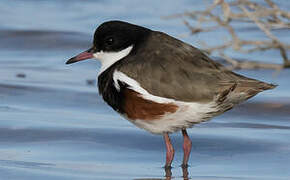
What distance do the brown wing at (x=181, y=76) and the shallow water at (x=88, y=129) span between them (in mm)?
811

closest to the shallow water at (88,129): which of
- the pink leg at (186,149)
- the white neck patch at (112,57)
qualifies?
the pink leg at (186,149)

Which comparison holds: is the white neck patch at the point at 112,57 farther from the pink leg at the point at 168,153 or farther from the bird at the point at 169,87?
the pink leg at the point at 168,153

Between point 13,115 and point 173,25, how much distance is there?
5.47 m

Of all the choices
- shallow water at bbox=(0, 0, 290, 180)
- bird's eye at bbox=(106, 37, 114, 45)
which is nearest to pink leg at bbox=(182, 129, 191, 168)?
shallow water at bbox=(0, 0, 290, 180)

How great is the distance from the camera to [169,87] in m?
7.73

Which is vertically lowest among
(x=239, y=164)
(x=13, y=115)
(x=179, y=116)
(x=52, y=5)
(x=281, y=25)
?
(x=52, y=5)

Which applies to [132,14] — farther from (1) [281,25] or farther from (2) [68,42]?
(1) [281,25]

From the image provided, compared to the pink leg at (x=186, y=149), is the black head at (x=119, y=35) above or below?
above

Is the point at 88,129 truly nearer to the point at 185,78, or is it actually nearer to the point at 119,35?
the point at 119,35

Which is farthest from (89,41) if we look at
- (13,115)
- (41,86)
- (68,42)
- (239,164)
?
(239,164)

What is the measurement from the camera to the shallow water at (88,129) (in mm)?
8039

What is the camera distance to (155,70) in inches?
307

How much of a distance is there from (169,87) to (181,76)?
0.16 meters

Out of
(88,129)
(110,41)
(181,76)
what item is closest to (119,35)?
(110,41)
